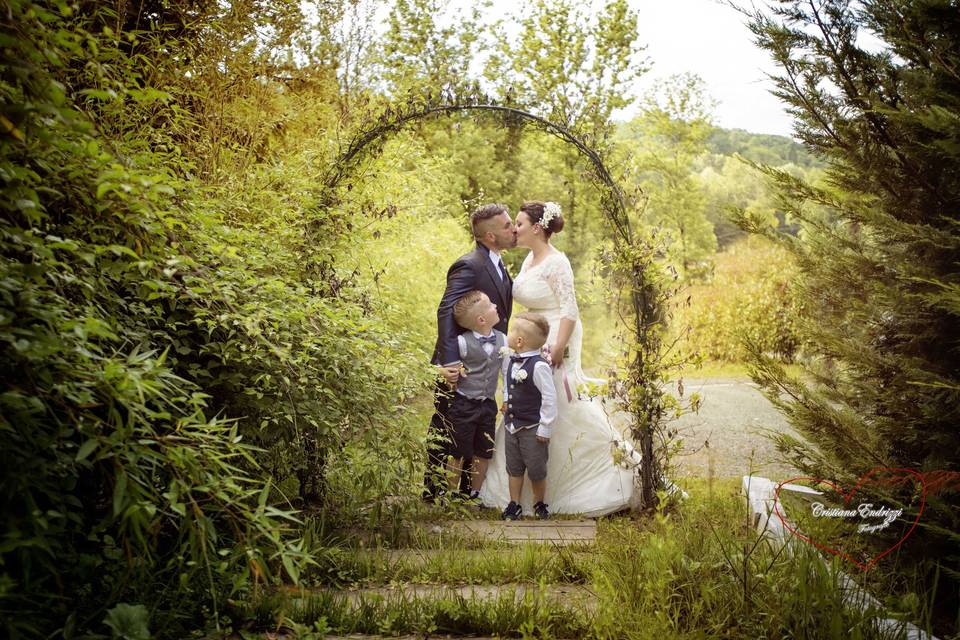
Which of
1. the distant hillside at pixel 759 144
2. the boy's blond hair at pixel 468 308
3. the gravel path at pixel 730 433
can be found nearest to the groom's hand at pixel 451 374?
the boy's blond hair at pixel 468 308

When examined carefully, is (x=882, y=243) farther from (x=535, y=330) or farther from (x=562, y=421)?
(x=562, y=421)

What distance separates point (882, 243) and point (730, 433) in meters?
5.01

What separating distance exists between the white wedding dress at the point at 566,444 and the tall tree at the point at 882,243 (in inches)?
58.7

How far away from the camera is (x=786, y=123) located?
11.4 feet

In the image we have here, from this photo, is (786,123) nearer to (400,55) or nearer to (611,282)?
(611,282)

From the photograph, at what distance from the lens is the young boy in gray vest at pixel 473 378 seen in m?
4.64

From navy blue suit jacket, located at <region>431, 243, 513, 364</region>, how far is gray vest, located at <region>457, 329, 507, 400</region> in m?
0.08

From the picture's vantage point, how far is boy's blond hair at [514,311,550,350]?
180 inches

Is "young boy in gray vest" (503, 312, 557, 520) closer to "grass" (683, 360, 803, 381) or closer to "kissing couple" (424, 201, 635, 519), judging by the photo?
"kissing couple" (424, 201, 635, 519)

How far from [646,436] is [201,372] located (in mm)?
2775

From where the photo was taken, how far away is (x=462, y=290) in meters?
4.77

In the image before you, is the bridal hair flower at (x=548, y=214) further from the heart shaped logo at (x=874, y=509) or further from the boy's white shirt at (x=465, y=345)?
the heart shaped logo at (x=874, y=509)

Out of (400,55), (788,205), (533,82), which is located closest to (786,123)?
(788,205)

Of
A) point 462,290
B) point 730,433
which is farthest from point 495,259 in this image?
point 730,433
